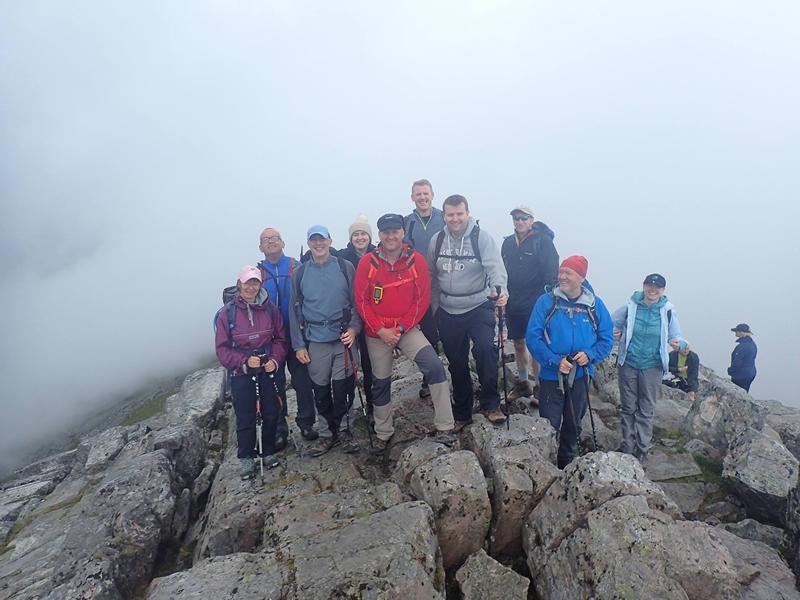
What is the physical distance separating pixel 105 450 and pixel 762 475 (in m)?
23.1

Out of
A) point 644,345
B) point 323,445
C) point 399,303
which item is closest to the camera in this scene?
point 399,303

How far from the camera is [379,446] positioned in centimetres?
1007

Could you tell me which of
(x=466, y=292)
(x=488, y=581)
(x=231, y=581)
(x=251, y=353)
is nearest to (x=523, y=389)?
(x=466, y=292)

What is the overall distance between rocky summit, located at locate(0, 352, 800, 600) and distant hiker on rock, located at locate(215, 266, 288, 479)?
892 mm

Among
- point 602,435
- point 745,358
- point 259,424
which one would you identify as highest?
point 259,424

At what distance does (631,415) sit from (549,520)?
517 centimetres

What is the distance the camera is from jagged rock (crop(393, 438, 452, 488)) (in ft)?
26.6

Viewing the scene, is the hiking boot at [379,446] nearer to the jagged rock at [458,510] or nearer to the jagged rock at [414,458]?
the jagged rock at [414,458]

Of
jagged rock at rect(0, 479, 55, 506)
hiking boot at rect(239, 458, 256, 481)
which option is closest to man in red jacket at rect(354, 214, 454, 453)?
hiking boot at rect(239, 458, 256, 481)

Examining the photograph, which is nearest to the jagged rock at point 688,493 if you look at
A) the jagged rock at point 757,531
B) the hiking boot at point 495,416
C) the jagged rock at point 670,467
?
the jagged rock at point 670,467

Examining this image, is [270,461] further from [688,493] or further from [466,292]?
[688,493]

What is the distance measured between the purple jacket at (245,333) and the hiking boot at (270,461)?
2.19m

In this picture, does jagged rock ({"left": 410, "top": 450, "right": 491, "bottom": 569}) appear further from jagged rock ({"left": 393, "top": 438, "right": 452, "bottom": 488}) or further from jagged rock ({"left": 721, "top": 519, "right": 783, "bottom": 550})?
jagged rock ({"left": 721, "top": 519, "right": 783, "bottom": 550})

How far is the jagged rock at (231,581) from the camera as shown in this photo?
5555mm
